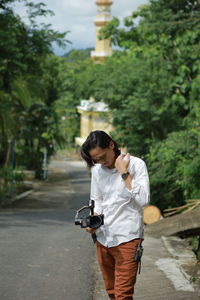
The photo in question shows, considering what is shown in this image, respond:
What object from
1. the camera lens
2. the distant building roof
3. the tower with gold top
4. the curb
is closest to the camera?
the camera lens

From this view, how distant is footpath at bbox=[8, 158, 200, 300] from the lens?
6.87 metres

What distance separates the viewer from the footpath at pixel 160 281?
6867mm

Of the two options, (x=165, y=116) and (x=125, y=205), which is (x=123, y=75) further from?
(x=125, y=205)

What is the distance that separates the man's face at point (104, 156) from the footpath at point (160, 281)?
99.1 inches

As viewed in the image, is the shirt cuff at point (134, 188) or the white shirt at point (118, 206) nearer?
the shirt cuff at point (134, 188)

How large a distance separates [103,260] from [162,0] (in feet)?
57.5

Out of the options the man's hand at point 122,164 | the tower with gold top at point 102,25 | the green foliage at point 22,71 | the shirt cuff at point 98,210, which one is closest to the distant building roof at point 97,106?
the green foliage at point 22,71

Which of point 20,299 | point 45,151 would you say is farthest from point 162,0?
point 45,151

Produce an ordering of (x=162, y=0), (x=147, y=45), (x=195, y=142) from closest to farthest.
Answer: (x=195, y=142) → (x=162, y=0) → (x=147, y=45)

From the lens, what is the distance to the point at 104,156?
15.4ft

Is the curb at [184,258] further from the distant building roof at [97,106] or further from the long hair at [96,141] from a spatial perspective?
the distant building roof at [97,106]

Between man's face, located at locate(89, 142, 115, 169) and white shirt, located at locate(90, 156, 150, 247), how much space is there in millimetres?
72

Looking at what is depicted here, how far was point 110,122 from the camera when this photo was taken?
885 inches

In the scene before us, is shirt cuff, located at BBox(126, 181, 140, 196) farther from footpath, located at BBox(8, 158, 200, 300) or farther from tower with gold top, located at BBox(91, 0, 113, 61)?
tower with gold top, located at BBox(91, 0, 113, 61)
